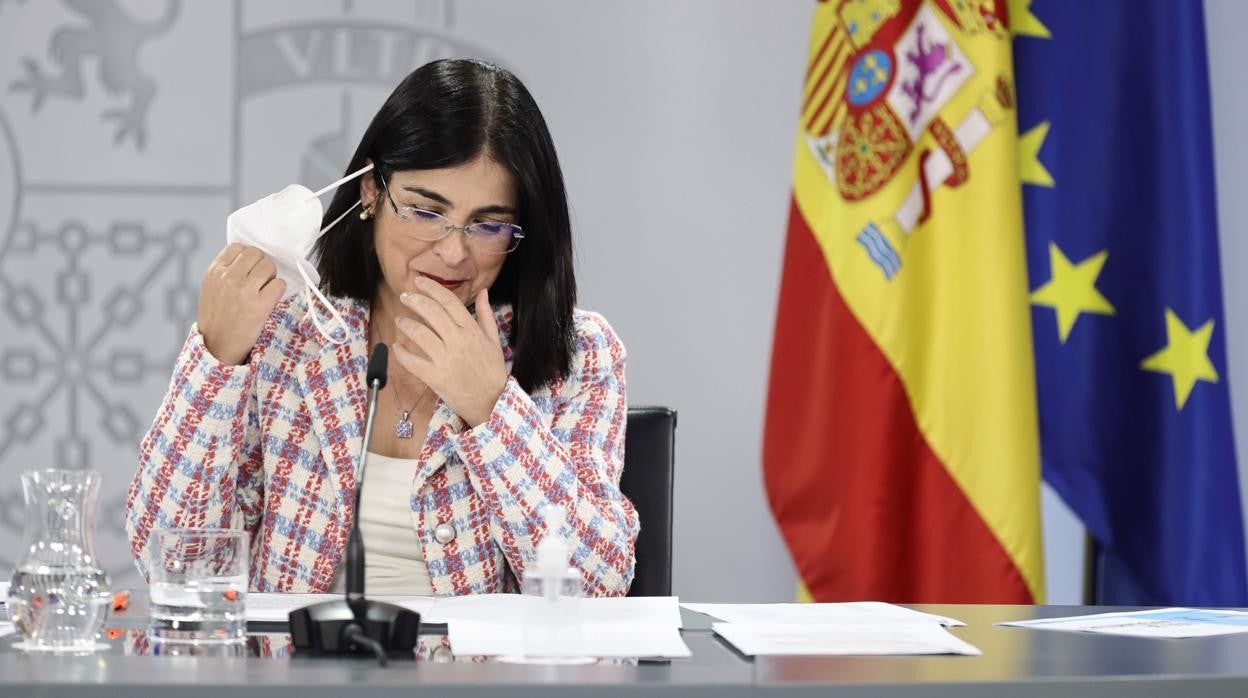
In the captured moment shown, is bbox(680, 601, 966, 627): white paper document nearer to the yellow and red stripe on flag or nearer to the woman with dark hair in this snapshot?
the woman with dark hair

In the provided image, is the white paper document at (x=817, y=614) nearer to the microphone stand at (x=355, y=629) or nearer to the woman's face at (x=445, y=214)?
the microphone stand at (x=355, y=629)

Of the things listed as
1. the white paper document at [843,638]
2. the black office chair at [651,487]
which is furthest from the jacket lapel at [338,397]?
the white paper document at [843,638]

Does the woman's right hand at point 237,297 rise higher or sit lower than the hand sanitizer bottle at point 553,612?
higher

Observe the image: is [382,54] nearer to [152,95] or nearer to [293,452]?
[152,95]

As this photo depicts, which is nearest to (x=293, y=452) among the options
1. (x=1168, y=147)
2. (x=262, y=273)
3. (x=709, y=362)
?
(x=262, y=273)

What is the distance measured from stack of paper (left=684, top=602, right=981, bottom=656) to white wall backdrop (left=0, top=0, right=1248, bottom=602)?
132 cm

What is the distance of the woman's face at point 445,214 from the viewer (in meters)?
1.71

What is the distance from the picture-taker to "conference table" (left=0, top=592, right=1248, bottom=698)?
0.93 metres

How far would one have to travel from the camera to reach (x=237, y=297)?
1.52 meters

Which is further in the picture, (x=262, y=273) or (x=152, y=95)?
(x=152, y=95)

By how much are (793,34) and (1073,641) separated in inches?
70.7

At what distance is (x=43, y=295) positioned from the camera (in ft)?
8.97

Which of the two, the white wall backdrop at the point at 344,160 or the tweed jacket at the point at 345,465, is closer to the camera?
the tweed jacket at the point at 345,465

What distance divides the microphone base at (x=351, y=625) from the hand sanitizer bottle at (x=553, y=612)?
98 mm
